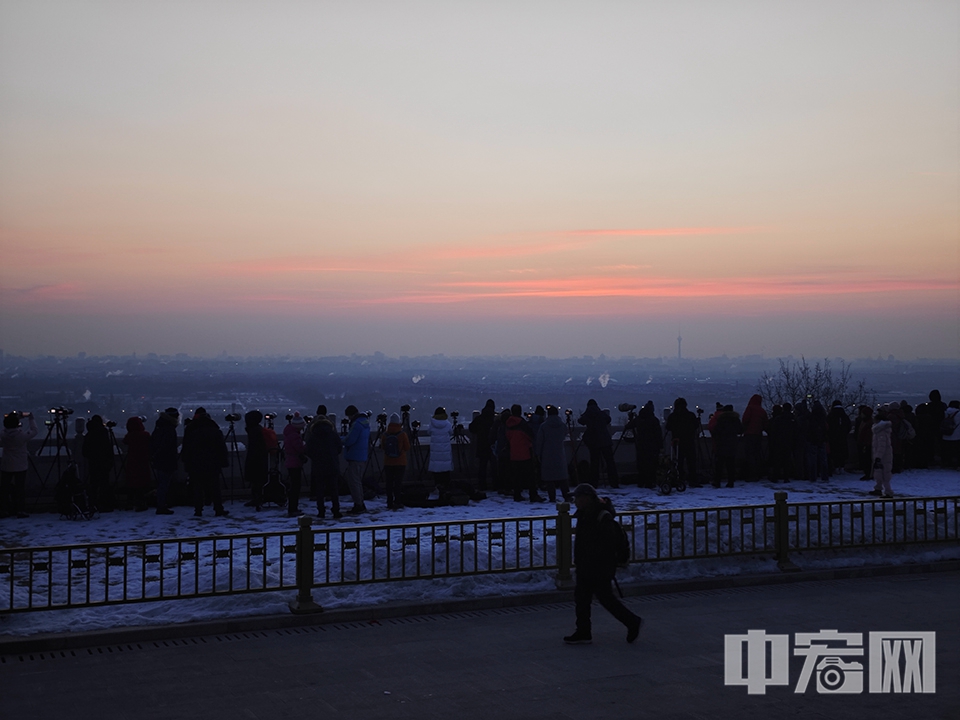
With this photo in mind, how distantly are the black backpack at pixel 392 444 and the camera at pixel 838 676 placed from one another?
30.7 ft

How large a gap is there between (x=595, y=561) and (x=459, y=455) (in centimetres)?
1137

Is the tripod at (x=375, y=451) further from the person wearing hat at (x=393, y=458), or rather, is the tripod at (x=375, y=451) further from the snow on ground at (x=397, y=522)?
the person wearing hat at (x=393, y=458)

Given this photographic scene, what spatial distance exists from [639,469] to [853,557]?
21.1 ft

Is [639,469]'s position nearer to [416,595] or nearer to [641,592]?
[641,592]

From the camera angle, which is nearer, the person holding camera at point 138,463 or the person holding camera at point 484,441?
the person holding camera at point 138,463

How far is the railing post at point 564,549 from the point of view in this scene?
11.7m

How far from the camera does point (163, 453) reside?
53.5ft

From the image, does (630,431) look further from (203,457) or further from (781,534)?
(203,457)

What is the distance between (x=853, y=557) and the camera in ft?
46.2

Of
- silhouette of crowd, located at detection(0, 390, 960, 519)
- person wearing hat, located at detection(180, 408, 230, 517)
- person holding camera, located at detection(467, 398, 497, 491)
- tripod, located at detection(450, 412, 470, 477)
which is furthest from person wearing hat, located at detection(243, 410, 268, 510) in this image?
tripod, located at detection(450, 412, 470, 477)

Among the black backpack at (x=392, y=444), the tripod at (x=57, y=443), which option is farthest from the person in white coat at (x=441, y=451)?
the tripod at (x=57, y=443)

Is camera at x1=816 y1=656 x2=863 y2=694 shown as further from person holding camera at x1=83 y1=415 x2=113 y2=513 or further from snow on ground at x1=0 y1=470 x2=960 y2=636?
person holding camera at x1=83 y1=415 x2=113 y2=513

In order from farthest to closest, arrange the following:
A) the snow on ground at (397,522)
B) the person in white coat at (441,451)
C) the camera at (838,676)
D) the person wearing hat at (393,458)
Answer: the person in white coat at (441,451) < the person wearing hat at (393,458) < the snow on ground at (397,522) < the camera at (838,676)

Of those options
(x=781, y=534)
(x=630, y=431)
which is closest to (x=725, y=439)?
(x=630, y=431)
